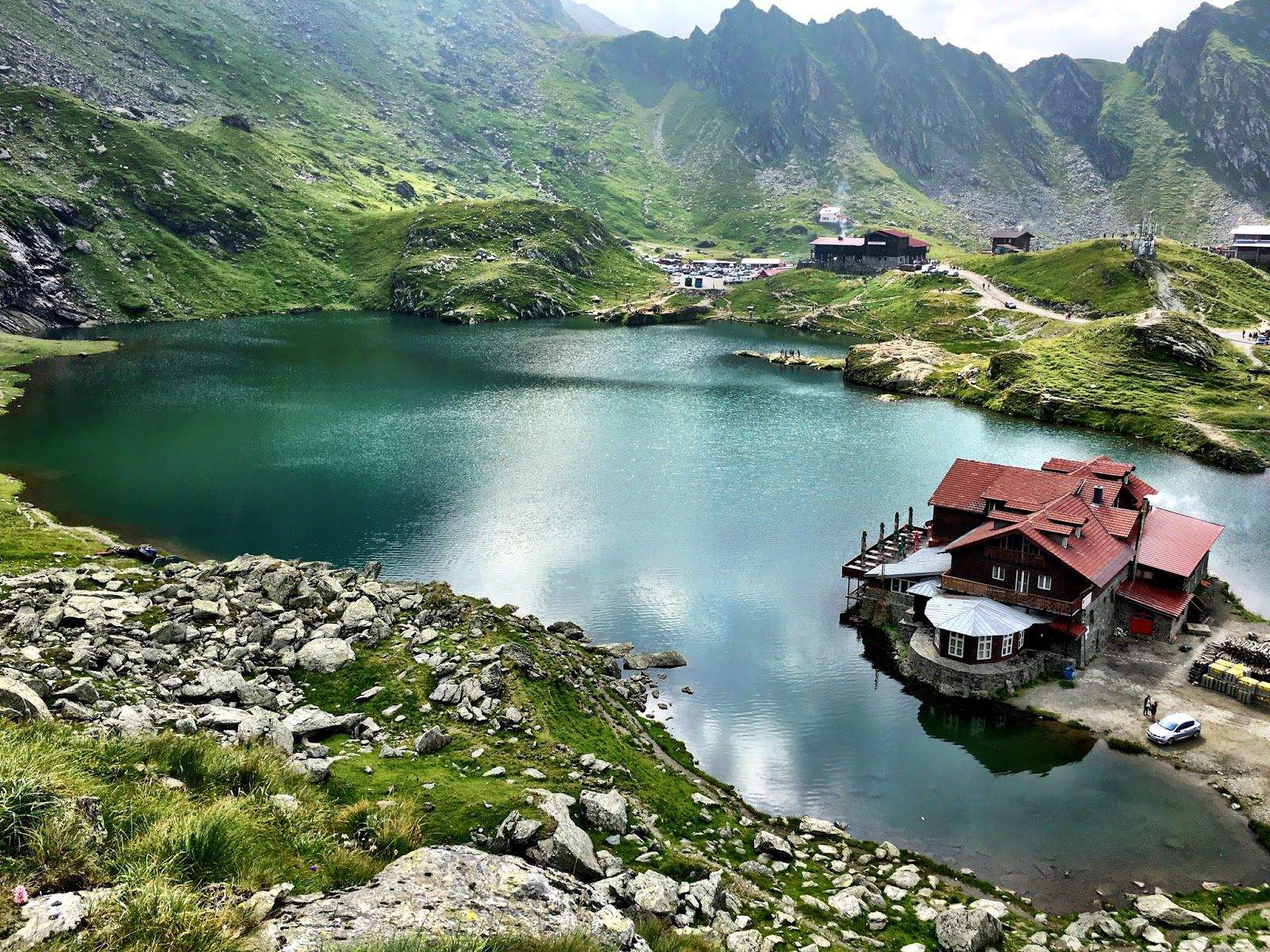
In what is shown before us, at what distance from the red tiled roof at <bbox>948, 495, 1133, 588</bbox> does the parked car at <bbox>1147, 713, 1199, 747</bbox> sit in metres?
9.74

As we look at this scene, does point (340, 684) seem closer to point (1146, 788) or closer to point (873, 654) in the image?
point (873, 654)

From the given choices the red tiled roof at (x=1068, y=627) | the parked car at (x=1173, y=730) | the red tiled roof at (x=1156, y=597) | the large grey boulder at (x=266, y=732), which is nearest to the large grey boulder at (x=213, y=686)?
the large grey boulder at (x=266, y=732)

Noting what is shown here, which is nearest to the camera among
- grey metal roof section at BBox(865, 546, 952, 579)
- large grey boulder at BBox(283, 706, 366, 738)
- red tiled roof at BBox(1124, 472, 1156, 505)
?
large grey boulder at BBox(283, 706, 366, 738)

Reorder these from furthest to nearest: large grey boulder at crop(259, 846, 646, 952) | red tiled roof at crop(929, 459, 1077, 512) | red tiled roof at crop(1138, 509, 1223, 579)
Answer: red tiled roof at crop(929, 459, 1077, 512) < red tiled roof at crop(1138, 509, 1223, 579) < large grey boulder at crop(259, 846, 646, 952)

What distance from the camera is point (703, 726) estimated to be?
1960 inches

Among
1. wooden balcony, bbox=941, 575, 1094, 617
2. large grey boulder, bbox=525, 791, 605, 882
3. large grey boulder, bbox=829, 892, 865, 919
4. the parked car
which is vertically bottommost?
the parked car

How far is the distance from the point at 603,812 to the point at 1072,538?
4090 cm

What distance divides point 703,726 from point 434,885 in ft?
107

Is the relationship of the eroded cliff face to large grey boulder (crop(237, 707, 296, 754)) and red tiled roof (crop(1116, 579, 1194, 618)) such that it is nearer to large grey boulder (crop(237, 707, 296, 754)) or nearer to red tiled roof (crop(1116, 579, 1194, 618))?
large grey boulder (crop(237, 707, 296, 754))

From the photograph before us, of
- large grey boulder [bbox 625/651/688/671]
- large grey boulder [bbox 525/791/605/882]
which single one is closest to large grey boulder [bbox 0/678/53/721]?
large grey boulder [bbox 525/791/605/882]

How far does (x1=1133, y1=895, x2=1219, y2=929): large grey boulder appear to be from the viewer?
1302 inches

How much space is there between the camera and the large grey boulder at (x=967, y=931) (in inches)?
1176

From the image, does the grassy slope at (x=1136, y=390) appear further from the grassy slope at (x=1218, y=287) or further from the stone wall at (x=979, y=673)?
the stone wall at (x=979, y=673)

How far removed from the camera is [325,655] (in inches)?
1604
